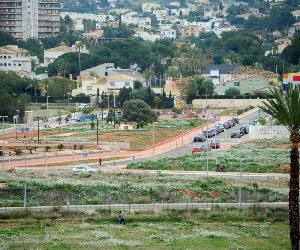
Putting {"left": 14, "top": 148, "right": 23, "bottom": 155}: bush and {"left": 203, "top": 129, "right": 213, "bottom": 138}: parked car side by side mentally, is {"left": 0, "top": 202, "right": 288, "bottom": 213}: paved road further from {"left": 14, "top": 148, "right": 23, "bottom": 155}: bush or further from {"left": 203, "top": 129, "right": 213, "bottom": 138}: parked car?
{"left": 203, "top": 129, "right": 213, "bottom": 138}: parked car

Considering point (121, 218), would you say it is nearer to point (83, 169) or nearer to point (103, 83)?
point (83, 169)

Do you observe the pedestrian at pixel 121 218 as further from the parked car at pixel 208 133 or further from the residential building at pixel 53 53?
the residential building at pixel 53 53

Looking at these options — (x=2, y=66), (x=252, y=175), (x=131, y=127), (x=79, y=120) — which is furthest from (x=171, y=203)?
(x=2, y=66)

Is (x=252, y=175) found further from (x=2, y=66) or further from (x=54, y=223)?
(x=2, y=66)

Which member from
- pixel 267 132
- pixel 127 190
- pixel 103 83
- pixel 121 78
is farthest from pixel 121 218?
pixel 121 78

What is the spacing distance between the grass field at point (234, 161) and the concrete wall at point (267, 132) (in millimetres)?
8920

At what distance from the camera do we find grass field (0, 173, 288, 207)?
4084 cm

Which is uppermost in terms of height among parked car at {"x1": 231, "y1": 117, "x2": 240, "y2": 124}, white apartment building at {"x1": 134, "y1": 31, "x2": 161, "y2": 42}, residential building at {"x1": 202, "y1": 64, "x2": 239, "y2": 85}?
white apartment building at {"x1": 134, "y1": 31, "x2": 161, "y2": 42}

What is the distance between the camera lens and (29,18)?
15925 cm

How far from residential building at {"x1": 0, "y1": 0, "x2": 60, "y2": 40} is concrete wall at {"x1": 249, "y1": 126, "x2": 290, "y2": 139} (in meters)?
89.6

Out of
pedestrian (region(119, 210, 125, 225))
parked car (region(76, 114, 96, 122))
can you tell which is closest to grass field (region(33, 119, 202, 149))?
parked car (region(76, 114, 96, 122))

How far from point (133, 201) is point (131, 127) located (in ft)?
122

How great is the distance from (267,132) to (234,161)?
52.2 ft

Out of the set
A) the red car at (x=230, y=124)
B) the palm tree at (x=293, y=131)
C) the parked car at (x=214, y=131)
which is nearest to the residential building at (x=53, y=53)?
the red car at (x=230, y=124)
